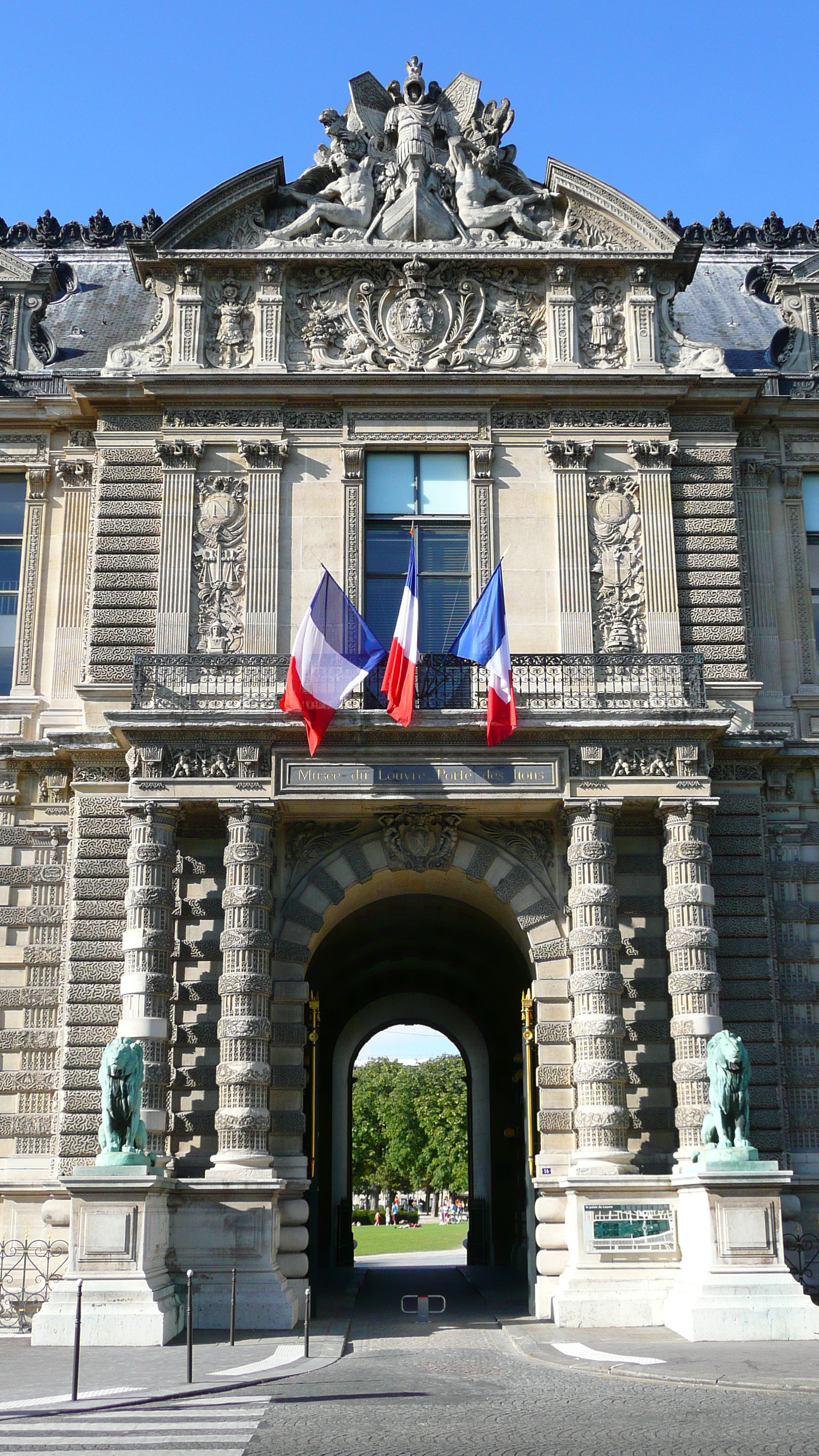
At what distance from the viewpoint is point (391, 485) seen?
86.6 feet

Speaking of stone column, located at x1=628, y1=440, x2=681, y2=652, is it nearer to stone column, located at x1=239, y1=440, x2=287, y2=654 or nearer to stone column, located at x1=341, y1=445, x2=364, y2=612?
stone column, located at x1=341, y1=445, x2=364, y2=612

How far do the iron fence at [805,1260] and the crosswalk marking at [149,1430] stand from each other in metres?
11.1

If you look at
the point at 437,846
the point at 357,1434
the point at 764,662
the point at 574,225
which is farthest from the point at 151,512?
the point at 357,1434

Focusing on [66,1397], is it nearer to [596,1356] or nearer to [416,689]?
[596,1356]

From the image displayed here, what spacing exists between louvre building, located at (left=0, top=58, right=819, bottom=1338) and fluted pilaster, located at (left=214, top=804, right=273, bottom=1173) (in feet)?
0.20

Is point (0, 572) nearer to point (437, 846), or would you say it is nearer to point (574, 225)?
point (437, 846)

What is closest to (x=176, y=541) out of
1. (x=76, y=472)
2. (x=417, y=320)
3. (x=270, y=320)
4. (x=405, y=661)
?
(x=76, y=472)

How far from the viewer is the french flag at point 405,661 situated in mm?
22969

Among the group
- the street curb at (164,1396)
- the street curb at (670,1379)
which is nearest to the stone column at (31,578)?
the street curb at (164,1396)

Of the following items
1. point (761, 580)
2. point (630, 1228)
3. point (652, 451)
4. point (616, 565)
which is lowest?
point (630, 1228)

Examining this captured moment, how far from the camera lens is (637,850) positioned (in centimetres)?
2430

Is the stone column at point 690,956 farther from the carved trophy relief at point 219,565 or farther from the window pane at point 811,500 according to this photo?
the carved trophy relief at point 219,565

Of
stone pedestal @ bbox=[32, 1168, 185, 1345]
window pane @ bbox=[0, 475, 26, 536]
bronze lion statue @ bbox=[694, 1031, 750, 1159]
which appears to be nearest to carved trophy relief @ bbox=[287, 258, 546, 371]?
window pane @ bbox=[0, 475, 26, 536]

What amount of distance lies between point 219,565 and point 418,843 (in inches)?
245
